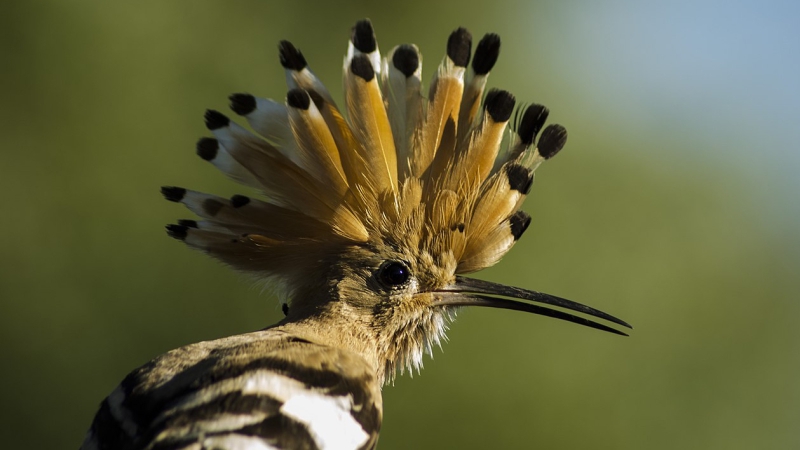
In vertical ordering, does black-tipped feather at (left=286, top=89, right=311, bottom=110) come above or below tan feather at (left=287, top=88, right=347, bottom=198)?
above

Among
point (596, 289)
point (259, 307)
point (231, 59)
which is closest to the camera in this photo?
point (259, 307)

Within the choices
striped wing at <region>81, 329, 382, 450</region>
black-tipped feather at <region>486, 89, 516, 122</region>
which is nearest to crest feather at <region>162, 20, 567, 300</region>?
black-tipped feather at <region>486, 89, 516, 122</region>

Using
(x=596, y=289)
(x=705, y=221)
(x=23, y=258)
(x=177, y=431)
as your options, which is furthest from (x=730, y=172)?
(x=177, y=431)

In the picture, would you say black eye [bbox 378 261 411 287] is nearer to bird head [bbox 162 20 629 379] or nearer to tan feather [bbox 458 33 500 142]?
bird head [bbox 162 20 629 379]

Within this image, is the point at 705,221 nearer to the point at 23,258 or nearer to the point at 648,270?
the point at 648,270

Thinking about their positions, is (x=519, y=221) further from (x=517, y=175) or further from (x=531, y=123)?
(x=531, y=123)

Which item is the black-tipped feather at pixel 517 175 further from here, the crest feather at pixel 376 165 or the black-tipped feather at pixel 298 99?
the black-tipped feather at pixel 298 99
